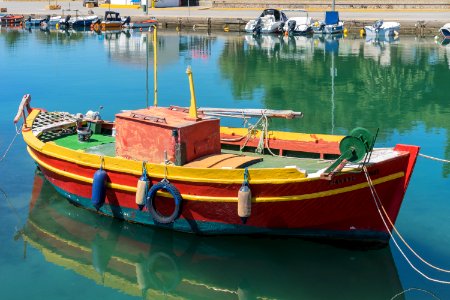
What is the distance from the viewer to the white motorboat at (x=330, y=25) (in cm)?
6177

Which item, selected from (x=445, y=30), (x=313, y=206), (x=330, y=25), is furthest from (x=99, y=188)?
(x=330, y=25)

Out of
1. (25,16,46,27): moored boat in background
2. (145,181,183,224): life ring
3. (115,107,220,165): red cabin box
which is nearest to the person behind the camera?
(145,181,183,224): life ring

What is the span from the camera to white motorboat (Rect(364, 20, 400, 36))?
193ft

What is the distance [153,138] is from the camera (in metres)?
13.0

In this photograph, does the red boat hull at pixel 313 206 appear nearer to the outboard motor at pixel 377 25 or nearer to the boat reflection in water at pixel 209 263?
the boat reflection in water at pixel 209 263

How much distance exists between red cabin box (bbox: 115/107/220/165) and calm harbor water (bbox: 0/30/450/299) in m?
1.50

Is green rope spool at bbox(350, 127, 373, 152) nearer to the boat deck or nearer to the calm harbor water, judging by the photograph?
the boat deck

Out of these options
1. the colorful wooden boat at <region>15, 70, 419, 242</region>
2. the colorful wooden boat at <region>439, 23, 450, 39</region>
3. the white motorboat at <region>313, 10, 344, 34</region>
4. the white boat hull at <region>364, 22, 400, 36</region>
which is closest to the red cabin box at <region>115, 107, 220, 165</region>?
the colorful wooden boat at <region>15, 70, 419, 242</region>

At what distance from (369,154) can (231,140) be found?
4341 millimetres

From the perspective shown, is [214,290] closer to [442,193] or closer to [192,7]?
[442,193]

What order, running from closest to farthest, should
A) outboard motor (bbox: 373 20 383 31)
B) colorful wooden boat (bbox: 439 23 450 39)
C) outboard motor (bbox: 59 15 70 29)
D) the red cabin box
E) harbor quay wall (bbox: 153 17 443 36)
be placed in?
1. the red cabin box
2. colorful wooden boat (bbox: 439 23 450 39)
3. outboard motor (bbox: 373 20 383 31)
4. harbor quay wall (bbox: 153 17 443 36)
5. outboard motor (bbox: 59 15 70 29)

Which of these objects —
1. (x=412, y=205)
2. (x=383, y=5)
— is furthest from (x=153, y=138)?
(x=383, y=5)

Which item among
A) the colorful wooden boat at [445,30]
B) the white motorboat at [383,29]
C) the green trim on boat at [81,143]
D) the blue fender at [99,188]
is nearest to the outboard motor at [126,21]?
the white motorboat at [383,29]

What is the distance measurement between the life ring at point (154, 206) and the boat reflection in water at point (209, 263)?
60 cm
